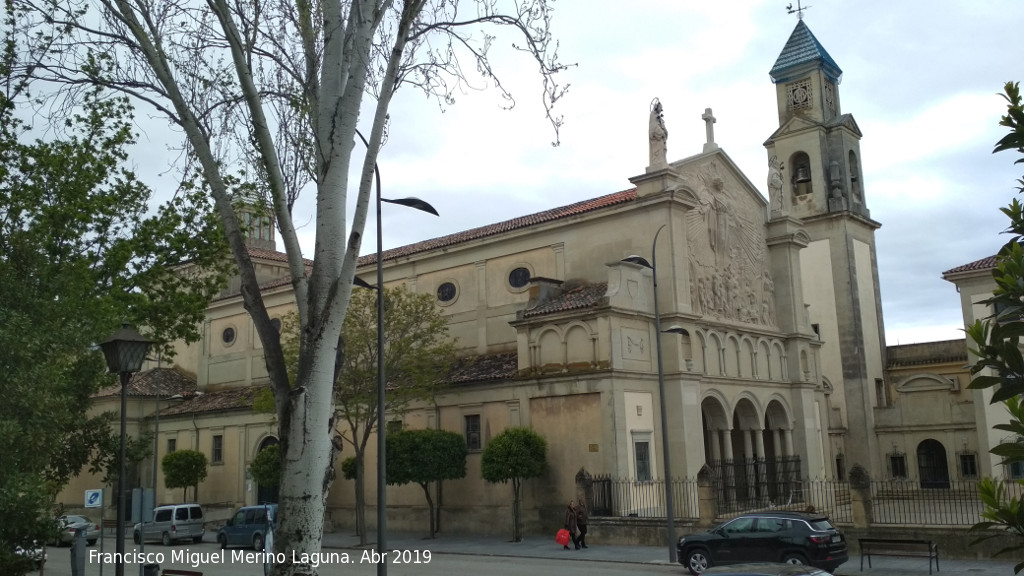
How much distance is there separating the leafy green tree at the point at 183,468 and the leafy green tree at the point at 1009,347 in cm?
4268

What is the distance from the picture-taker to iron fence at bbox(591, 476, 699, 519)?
2823 centimetres

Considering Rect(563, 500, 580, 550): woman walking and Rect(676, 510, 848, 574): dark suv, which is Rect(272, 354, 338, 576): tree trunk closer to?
Rect(676, 510, 848, 574): dark suv

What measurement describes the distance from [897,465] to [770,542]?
30183mm

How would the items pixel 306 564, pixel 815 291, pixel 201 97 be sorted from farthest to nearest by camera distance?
1. pixel 815 291
2. pixel 201 97
3. pixel 306 564

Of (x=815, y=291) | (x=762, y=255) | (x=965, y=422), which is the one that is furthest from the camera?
(x=815, y=291)

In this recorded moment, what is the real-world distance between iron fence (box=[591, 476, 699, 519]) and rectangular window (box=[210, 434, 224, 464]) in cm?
2370

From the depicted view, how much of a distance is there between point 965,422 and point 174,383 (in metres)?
43.0

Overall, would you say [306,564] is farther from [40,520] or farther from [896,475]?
[896,475]

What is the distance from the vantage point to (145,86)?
11.0m

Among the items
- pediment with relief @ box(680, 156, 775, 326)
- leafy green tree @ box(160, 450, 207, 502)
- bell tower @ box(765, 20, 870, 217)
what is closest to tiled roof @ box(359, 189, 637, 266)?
pediment with relief @ box(680, 156, 775, 326)

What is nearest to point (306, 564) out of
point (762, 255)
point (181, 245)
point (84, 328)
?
point (84, 328)

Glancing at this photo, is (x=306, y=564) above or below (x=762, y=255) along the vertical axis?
below

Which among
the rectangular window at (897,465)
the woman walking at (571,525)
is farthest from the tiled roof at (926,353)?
the woman walking at (571,525)

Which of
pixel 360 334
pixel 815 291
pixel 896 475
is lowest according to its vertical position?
pixel 896 475
